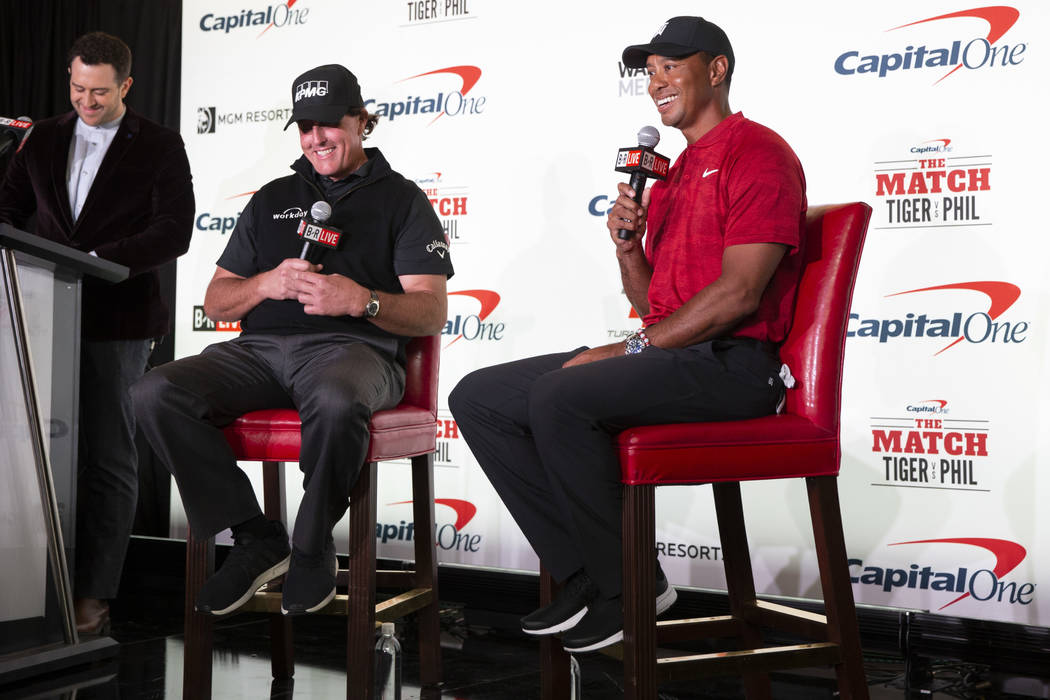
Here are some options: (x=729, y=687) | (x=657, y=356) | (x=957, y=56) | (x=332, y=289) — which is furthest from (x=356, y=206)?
(x=957, y=56)

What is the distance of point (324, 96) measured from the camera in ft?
8.34

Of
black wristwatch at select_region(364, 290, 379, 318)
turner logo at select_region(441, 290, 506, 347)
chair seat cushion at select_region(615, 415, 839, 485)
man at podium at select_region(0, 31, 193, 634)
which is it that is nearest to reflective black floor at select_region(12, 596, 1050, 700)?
man at podium at select_region(0, 31, 193, 634)

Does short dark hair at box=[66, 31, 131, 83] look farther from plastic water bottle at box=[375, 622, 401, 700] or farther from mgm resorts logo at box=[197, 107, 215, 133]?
plastic water bottle at box=[375, 622, 401, 700]

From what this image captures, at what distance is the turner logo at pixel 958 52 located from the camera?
9.52ft

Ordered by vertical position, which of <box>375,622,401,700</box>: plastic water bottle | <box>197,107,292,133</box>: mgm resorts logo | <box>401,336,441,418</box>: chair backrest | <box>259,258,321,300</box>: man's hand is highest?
<box>197,107,292,133</box>: mgm resorts logo

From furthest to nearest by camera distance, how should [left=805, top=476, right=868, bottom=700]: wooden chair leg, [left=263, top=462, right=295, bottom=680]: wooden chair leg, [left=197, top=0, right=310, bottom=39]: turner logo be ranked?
[left=197, top=0, right=310, bottom=39]: turner logo → [left=263, top=462, right=295, bottom=680]: wooden chair leg → [left=805, top=476, right=868, bottom=700]: wooden chair leg

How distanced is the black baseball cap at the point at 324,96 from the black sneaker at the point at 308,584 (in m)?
1.04

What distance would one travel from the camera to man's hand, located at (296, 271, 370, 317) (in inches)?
91.7

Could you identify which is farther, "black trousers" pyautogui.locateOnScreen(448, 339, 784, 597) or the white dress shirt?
the white dress shirt

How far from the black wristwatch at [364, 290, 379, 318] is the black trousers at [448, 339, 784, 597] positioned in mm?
485

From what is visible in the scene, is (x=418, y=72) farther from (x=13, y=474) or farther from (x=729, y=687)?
(x=729, y=687)

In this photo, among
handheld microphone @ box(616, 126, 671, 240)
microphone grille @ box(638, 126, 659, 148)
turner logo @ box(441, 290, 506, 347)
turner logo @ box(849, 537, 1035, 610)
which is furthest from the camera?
turner logo @ box(441, 290, 506, 347)

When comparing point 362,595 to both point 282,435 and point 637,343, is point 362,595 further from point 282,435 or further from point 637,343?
point 637,343

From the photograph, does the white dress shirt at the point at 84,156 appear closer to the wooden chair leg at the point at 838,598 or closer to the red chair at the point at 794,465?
the red chair at the point at 794,465
